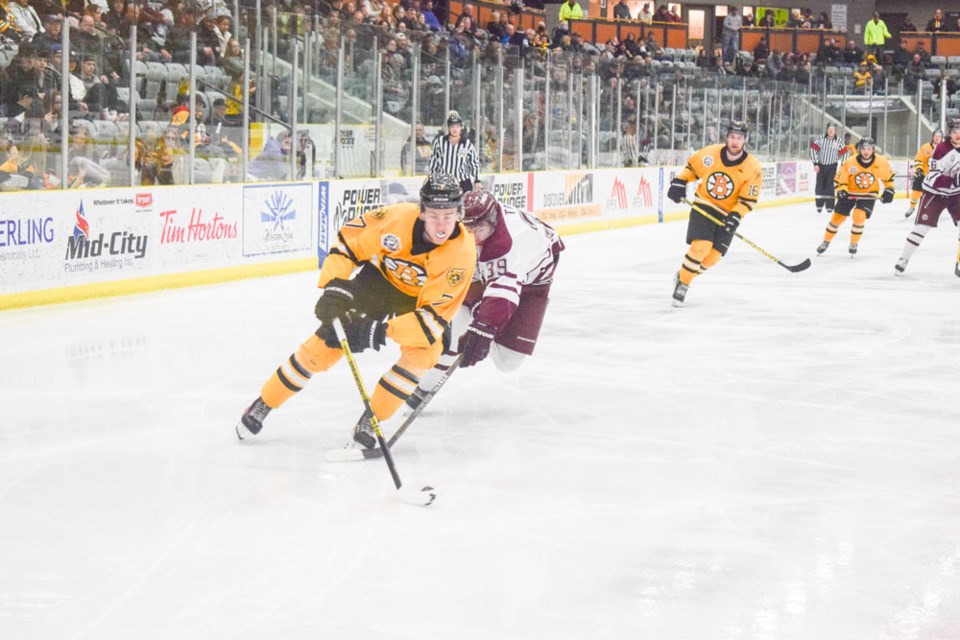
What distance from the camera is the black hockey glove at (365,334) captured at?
3975mm

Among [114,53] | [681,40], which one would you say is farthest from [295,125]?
[681,40]

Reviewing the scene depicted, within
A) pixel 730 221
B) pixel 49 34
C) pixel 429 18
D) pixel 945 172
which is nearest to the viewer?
pixel 49 34

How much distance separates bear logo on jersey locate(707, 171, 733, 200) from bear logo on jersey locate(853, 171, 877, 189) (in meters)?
4.13

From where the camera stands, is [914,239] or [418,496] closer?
[418,496]

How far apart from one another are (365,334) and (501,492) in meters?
0.63

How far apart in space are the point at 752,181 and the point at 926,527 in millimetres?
5298

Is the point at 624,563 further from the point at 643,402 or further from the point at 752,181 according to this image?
the point at 752,181

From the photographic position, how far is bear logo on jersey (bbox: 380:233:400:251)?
4148 millimetres

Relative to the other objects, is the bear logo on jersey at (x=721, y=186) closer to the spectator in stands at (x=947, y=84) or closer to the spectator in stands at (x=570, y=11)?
the spectator in stands at (x=570, y=11)

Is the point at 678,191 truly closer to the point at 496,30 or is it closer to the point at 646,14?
the point at 496,30

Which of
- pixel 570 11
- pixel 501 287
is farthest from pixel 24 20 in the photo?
pixel 570 11

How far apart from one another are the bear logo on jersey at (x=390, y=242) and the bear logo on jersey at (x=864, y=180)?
29.7ft

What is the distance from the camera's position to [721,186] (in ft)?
28.5

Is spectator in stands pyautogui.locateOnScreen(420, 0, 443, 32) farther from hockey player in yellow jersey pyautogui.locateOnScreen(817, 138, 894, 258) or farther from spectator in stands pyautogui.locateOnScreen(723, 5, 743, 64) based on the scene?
spectator in stands pyautogui.locateOnScreen(723, 5, 743, 64)
